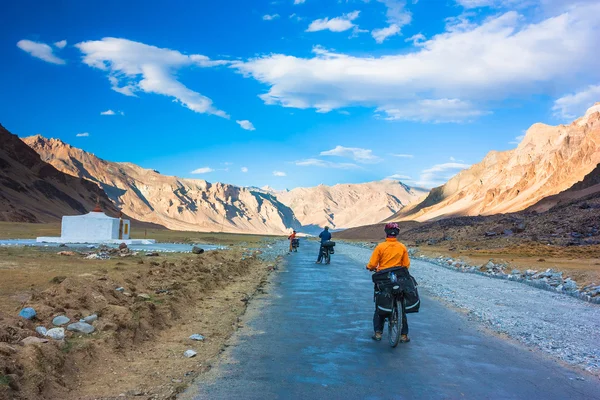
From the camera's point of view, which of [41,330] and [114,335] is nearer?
[41,330]

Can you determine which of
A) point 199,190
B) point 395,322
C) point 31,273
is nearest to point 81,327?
point 395,322

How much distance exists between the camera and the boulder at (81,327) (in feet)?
25.6

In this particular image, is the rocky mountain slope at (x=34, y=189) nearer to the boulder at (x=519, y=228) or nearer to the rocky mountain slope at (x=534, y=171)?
the boulder at (x=519, y=228)

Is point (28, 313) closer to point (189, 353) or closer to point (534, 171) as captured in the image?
point (189, 353)

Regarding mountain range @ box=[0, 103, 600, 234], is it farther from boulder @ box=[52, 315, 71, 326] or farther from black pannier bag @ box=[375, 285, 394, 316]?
boulder @ box=[52, 315, 71, 326]

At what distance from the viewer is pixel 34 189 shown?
4003 inches

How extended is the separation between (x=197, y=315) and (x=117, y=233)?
1287 inches

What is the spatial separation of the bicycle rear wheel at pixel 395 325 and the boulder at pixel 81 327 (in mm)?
4666

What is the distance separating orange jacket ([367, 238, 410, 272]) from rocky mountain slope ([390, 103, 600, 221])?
95480mm

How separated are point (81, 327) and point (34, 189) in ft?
347

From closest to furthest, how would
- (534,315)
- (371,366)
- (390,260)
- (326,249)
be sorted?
(371,366), (390,260), (534,315), (326,249)

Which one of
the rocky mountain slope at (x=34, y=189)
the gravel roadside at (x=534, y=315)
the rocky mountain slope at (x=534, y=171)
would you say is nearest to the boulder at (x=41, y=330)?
the gravel roadside at (x=534, y=315)

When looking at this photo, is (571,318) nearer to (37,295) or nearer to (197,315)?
(197,315)

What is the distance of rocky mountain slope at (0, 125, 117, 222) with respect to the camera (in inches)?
3388
